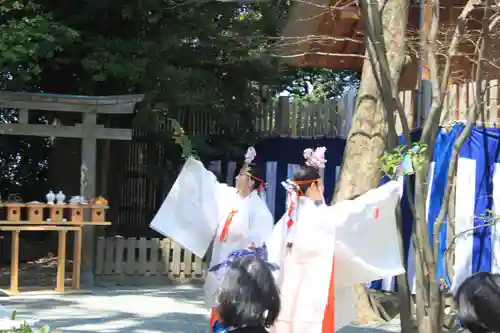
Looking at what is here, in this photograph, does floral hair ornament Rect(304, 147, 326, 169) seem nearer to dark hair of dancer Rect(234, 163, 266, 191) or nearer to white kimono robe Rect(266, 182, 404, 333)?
white kimono robe Rect(266, 182, 404, 333)

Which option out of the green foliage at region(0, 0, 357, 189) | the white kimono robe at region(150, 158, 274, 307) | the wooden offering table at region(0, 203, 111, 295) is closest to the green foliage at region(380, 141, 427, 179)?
the white kimono robe at region(150, 158, 274, 307)

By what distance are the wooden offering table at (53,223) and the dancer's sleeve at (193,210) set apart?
3.33m

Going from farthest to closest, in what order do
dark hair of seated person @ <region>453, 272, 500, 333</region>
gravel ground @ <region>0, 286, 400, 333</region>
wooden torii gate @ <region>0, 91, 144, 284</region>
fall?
wooden torii gate @ <region>0, 91, 144, 284</region> → gravel ground @ <region>0, 286, 400, 333</region> → dark hair of seated person @ <region>453, 272, 500, 333</region>

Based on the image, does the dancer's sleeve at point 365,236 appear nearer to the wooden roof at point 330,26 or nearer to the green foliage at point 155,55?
the green foliage at point 155,55

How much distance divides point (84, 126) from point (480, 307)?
777cm

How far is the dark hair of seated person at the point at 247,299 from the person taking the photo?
8.39 ft

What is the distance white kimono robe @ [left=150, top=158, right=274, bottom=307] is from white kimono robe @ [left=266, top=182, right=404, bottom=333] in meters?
0.70

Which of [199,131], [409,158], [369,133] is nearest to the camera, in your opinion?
[409,158]

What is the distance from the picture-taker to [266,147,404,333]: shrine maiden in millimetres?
4926

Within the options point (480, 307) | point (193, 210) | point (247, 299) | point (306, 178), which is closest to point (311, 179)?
point (306, 178)

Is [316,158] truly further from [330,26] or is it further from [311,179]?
[330,26]

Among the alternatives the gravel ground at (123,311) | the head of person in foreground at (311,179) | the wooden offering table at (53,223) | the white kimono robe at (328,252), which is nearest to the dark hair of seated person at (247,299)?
the white kimono robe at (328,252)

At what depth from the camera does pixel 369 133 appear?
694 cm

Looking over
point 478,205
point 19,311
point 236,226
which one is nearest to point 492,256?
point 478,205
